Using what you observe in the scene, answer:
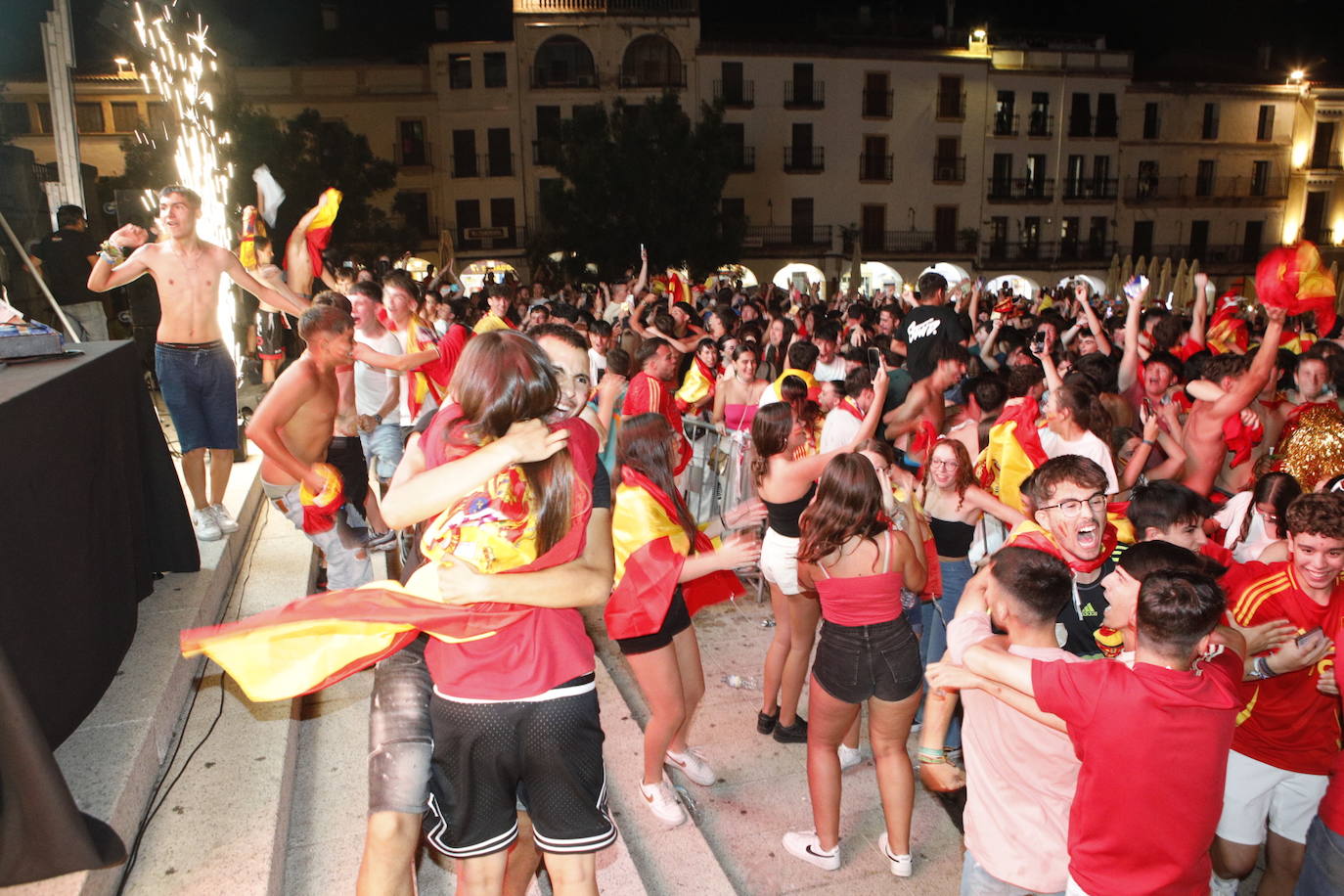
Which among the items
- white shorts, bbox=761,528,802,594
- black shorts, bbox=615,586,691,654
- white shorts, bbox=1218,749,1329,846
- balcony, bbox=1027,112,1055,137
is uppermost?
balcony, bbox=1027,112,1055,137

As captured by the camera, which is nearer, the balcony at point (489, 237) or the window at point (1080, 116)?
the balcony at point (489, 237)

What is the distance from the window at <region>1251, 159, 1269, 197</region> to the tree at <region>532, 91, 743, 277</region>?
87.8 ft

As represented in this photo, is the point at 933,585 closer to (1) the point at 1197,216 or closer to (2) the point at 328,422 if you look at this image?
Result: (2) the point at 328,422

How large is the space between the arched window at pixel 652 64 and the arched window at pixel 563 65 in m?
1.52

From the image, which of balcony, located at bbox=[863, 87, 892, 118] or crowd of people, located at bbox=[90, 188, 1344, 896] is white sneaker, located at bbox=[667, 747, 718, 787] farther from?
balcony, located at bbox=[863, 87, 892, 118]

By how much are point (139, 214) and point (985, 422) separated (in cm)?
859

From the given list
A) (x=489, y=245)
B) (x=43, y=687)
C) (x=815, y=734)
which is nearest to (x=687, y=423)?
(x=815, y=734)

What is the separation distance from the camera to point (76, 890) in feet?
7.67

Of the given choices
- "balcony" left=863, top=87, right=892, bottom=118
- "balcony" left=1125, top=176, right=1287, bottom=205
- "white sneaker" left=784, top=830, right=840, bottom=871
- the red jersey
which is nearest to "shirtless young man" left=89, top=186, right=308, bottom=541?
the red jersey

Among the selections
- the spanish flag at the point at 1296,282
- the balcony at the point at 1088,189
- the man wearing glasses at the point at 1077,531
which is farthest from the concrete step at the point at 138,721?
the balcony at the point at 1088,189

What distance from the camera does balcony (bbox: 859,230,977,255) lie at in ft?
132

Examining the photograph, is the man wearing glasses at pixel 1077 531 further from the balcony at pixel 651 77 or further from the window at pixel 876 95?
the window at pixel 876 95

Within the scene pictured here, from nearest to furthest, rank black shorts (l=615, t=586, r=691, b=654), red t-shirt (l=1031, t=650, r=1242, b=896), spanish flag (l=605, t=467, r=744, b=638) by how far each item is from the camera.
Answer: red t-shirt (l=1031, t=650, r=1242, b=896)
spanish flag (l=605, t=467, r=744, b=638)
black shorts (l=615, t=586, r=691, b=654)

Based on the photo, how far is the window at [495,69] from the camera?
36844 millimetres
